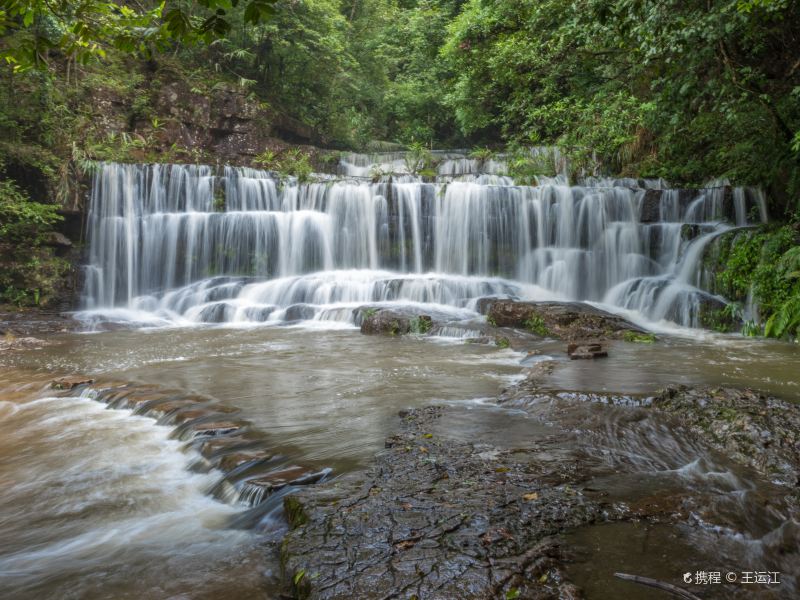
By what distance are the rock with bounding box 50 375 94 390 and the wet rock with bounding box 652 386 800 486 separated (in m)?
6.40

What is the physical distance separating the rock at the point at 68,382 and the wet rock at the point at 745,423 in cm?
640

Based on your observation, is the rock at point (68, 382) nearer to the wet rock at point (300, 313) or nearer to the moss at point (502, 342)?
the moss at point (502, 342)

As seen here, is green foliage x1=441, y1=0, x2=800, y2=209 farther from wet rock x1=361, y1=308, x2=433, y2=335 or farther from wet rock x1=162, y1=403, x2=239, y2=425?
wet rock x1=162, y1=403, x2=239, y2=425

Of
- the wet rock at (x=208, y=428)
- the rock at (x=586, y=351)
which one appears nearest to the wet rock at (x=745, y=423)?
the rock at (x=586, y=351)

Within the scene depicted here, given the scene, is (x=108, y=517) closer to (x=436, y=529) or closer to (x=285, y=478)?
(x=285, y=478)

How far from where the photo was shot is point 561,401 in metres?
4.54

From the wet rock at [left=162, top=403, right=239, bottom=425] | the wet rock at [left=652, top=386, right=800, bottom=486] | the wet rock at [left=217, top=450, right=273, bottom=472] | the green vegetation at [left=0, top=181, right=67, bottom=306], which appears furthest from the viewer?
the green vegetation at [left=0, top=181, right=67, bottom=306]

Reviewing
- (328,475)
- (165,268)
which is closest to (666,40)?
(328,475)

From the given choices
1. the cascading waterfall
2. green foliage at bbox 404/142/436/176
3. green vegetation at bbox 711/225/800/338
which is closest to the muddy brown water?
green vegetation at bbox 711/225/800/338

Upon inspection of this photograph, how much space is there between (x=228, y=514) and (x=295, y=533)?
90cm

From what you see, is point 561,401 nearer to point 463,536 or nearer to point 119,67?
point 463,536

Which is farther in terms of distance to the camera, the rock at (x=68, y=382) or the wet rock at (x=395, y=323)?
the wet rock at (x=395, y=323)

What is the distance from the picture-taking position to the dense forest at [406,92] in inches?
269

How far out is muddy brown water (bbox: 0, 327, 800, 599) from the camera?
2.40 m
